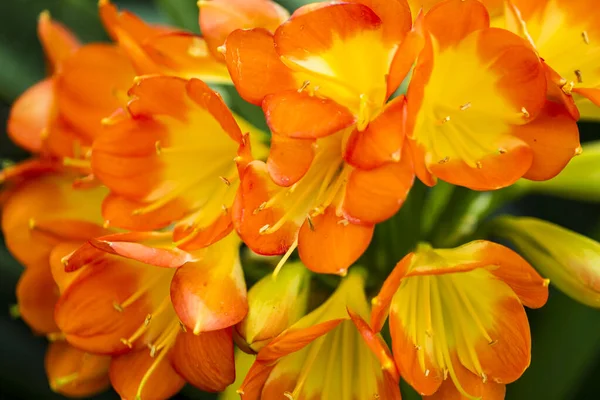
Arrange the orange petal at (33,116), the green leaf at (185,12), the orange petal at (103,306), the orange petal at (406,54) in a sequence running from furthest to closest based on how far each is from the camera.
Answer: the green leaf at (185,12) < the orange petal at (33,116) < the orange petal at (103,306) < the orange petal at (406,54)

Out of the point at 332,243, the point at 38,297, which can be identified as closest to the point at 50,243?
the point at 38,297

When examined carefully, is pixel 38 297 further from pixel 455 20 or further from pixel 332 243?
pixel 455 20

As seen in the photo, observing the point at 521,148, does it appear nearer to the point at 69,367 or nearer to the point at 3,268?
the point at 69,367

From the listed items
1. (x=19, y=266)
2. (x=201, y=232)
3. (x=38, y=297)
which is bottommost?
(x=19, y=266)

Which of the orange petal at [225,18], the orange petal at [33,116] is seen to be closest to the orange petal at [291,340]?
the orange petal at [225,18]

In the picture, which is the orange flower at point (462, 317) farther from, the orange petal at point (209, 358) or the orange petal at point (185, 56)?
the orange petal at point (185, 56)
